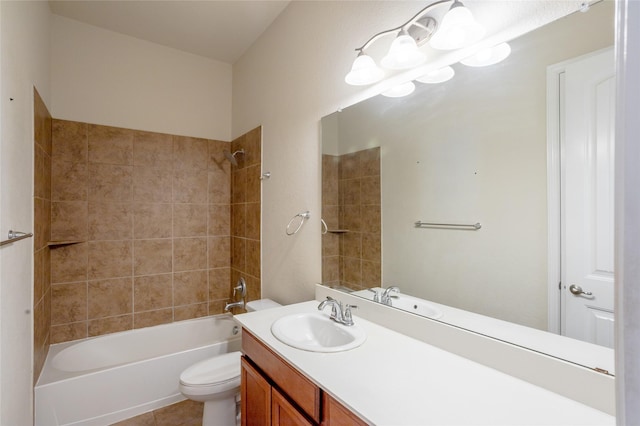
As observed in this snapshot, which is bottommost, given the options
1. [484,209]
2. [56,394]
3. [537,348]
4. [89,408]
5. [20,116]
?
[89,408]

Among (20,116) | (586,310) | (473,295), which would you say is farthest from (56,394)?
(586,310)

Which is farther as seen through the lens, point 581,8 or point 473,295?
point 473,295

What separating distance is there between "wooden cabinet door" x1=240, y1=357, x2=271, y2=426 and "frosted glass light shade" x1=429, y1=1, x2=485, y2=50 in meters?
1.49

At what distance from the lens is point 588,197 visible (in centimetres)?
85

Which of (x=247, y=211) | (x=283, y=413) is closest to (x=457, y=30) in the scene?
(x=283, y=413)

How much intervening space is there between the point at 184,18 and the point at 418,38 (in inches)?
76.2

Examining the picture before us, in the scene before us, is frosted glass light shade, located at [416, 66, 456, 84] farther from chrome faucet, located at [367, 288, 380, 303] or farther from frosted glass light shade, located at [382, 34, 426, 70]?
chrome faucet, located at [367, 288, 380, 303]

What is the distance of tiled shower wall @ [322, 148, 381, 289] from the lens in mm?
1577

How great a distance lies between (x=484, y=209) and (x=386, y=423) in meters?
0.77

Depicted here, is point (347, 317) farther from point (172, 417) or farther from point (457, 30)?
point (172, 417)

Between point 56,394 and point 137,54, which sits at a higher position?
point 137,54

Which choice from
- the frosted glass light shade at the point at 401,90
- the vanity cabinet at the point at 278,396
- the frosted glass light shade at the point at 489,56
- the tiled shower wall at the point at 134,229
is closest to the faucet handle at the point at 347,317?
the vanity cabinet at the point at 278,396

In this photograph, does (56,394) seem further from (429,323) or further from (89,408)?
(429,323)

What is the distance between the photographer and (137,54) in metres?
2.62
